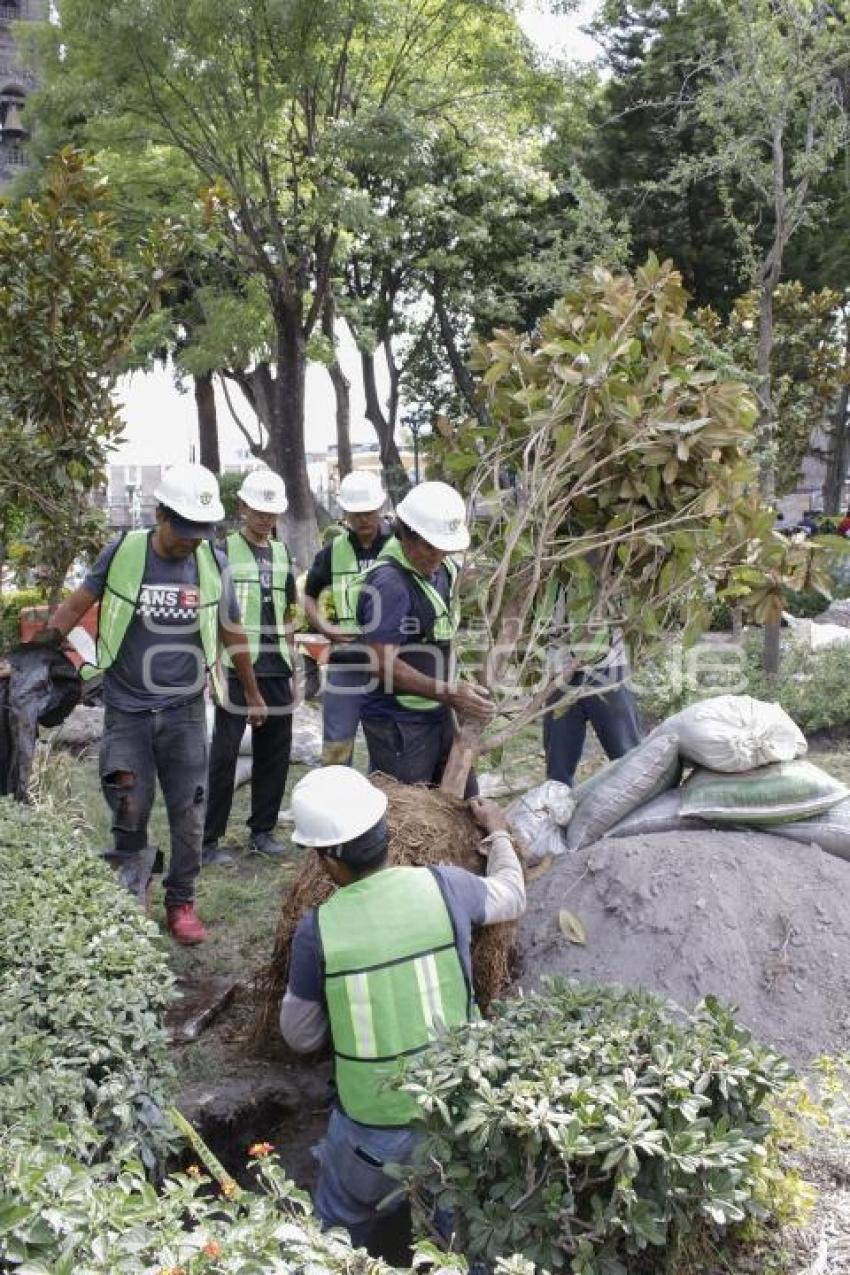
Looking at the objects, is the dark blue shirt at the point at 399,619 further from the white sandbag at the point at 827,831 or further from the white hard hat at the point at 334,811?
the white hard hat at the point at 334,811

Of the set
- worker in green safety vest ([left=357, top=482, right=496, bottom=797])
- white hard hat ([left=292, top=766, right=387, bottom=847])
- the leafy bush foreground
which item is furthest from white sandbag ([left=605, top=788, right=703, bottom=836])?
white hard hat ([left=292, top=766, right=387, bottom=847])

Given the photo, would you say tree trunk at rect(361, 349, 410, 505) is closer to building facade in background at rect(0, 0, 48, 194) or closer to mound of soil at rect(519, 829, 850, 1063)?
building facade in background at rect(0, 0, 48, 194)

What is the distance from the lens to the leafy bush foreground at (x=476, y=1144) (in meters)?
1.95

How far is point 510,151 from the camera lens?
57.0ft

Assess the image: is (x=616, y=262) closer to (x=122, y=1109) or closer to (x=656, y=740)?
(x=656, y=740)

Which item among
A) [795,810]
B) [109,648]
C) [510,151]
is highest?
[510,151]

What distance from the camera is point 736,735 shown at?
14.2ft

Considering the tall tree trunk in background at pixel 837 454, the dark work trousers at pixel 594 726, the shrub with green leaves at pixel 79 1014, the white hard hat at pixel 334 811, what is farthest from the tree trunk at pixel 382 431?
the white hard hat at pixel 334 811

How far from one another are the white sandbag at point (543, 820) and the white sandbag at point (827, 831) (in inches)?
30.9

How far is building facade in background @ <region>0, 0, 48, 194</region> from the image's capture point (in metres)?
31.5

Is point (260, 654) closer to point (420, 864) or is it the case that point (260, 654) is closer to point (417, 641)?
point (417, 641)

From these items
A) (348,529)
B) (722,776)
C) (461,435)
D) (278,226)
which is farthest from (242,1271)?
(278,226)

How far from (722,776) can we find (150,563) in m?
2.34

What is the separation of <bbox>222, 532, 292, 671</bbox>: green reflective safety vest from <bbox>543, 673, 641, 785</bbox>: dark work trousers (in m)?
1.43
